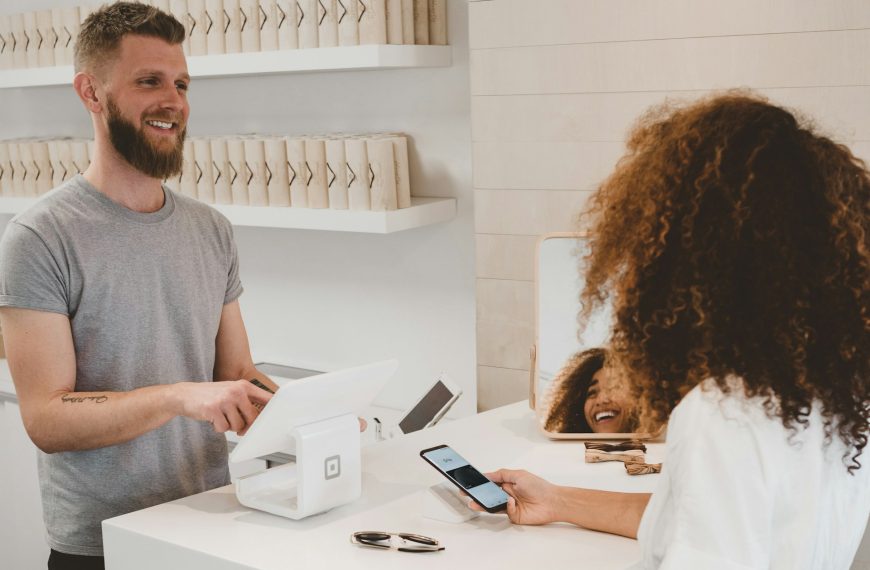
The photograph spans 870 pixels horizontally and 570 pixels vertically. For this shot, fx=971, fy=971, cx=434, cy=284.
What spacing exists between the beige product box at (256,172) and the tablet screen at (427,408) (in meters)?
0.97

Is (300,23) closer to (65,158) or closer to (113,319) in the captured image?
(65,158)

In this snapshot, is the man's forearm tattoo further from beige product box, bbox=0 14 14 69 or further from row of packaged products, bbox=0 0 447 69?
beige product box, bbox=0 14 14 69

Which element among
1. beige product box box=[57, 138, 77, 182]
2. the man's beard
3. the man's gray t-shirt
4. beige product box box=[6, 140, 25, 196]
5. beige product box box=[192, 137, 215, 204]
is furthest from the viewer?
beige product box box=[6, 140, 25, 196]

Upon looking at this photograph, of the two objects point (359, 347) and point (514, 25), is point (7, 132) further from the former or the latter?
point (514, 25)

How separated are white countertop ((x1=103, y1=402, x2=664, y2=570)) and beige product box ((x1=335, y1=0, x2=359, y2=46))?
1272mm

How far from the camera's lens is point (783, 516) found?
42.9 inches

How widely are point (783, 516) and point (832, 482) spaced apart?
0.08m

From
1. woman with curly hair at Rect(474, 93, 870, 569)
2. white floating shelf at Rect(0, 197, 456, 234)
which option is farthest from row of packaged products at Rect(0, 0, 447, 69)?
woman with curly hair at Rect(474, 93, 870, 569)

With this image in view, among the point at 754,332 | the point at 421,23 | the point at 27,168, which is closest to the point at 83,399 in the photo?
the point at 754,332

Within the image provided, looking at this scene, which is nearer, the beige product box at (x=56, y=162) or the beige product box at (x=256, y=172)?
the beige product box at (x=256, y=172)

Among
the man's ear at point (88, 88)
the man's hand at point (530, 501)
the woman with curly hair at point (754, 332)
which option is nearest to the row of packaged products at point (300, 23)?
the man's ear at point (88, 88)

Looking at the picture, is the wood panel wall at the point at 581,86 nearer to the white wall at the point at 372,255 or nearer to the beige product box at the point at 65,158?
the white wall at the point at 372,255

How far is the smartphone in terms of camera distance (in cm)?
154

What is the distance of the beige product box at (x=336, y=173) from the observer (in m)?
2.70
